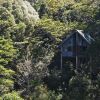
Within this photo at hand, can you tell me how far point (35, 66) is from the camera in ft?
100

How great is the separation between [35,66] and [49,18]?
9.22 metres

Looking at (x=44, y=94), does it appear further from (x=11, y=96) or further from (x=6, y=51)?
(x=6, y=51)

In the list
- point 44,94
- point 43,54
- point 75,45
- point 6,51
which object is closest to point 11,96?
point 44,94

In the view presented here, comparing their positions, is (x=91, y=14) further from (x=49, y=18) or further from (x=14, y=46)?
(x=14, y=46)

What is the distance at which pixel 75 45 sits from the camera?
34.2 metres

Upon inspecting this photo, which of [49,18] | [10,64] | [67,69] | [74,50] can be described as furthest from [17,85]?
[49,18]

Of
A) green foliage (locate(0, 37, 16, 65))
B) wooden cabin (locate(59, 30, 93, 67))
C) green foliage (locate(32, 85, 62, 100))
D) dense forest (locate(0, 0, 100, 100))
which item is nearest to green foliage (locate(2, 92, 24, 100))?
dense forest (locate(0, 0, 100, 100))

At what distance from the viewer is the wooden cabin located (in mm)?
33344

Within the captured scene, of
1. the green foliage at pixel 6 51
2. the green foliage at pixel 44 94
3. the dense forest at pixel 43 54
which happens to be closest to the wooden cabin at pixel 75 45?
the dense forest at pixel 43 54

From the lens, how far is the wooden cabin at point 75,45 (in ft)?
109

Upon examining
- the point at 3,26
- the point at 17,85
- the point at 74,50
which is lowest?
the point at 17,85

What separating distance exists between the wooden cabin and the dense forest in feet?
2.24

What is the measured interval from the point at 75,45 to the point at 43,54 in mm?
3291

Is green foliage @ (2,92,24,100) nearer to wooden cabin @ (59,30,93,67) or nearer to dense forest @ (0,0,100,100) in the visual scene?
dense forest @ (0,0,100,100)
